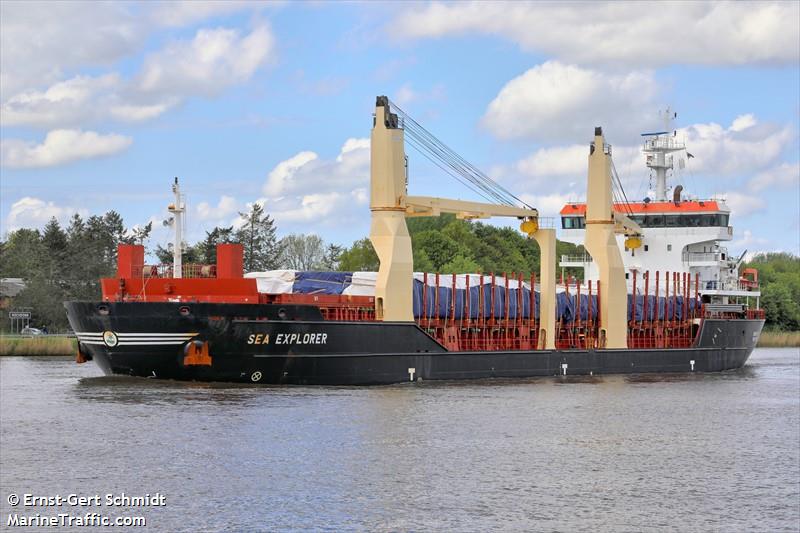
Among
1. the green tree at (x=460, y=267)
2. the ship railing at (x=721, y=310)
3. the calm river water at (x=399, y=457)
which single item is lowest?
the calm river water at (x=399, y=457)

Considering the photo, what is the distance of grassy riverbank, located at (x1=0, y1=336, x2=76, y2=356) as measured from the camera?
5269cm

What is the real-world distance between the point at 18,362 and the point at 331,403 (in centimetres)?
2197

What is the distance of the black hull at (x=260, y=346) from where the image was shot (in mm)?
31453

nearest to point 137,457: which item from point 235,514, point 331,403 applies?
point 235,514

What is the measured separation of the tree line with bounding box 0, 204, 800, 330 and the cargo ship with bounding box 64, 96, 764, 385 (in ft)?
65.9

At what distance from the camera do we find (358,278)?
124 ft

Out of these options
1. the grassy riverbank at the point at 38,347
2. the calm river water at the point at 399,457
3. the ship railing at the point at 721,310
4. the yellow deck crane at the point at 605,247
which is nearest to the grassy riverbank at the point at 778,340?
the ship railing at the point at 721,310

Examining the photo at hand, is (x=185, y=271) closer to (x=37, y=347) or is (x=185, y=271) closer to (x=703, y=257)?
(x=37, y=347)

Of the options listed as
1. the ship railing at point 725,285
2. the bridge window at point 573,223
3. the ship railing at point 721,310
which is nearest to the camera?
the ship railing at point 721,310

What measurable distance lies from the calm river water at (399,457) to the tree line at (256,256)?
37.8 metres

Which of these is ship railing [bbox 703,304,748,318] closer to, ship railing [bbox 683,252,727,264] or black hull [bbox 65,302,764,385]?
ship railing [bbox 683,252,727,264]

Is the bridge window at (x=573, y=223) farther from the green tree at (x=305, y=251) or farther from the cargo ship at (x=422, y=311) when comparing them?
the green tree at (x=305, y=251)

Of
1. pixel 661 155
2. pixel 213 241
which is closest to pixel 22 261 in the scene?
pixel 213 241

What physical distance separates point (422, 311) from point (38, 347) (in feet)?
74.9
